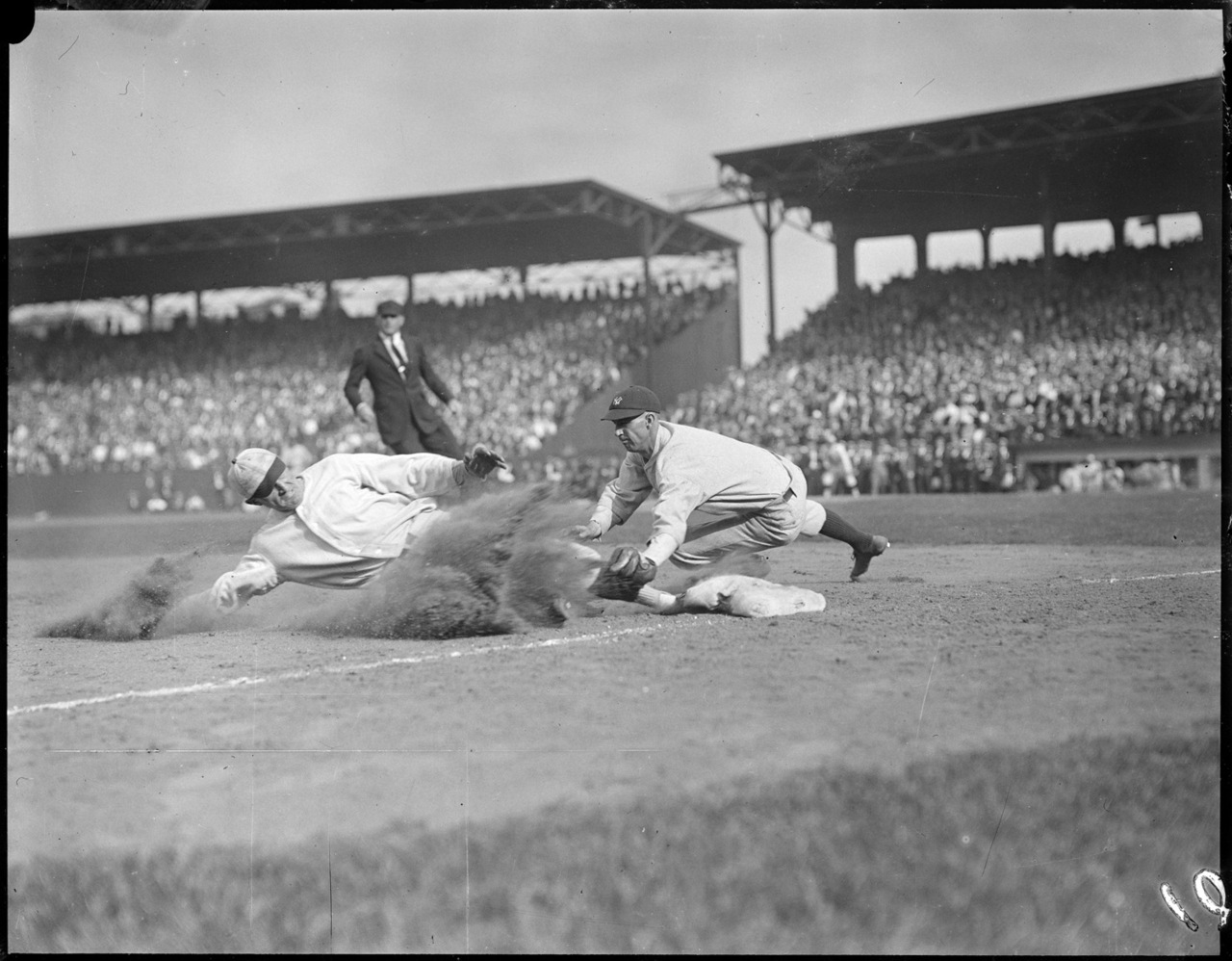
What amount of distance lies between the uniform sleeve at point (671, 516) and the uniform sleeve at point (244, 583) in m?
1.76

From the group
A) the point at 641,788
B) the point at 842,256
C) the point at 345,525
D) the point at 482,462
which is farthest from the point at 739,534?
the point at 842,256

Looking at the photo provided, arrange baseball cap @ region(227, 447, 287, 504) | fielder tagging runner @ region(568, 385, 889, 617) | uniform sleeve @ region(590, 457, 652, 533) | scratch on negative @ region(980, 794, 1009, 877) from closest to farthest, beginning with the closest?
scratch on negative @ region(980, 794, 1009, 877) < baseball cap @ region(227, 447, 287, 504) < fielder tagging runner @ region(568, 385, 889, 617) < uniform sleeve @ region(590, 457, 652, 533)

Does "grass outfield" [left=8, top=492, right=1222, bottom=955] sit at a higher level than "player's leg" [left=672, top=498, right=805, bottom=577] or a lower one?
lower

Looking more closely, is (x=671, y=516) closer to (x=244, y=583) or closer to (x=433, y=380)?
(x=244, y=583)

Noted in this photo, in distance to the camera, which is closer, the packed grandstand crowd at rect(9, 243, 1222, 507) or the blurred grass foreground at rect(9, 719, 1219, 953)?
the blurred grass foreground at rect(9, 719, 1219, 953)

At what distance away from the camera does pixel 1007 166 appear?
7273 mm

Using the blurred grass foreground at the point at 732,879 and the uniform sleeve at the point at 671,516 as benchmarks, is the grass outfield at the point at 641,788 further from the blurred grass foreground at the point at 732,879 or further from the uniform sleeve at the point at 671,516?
the uniform sleeve at the point at 671,516

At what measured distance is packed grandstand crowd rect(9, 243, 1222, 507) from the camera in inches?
431

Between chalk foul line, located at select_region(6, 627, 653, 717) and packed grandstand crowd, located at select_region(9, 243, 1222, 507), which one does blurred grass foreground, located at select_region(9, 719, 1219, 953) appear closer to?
chalk foul line, located at select_region(6, 627, 653, 717)

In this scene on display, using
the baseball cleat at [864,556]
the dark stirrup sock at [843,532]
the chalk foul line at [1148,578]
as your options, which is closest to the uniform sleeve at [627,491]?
the dark stirrup sock at [843,532]

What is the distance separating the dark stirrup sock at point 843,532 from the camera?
18.9 ft

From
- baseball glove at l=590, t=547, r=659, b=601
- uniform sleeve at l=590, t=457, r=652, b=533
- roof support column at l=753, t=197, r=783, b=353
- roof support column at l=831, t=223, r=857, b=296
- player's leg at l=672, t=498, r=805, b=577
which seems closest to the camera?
baseball glove at l=590, t=547, r=659, b=601

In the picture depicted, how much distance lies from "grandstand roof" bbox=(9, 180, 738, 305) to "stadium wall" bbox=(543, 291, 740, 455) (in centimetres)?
78

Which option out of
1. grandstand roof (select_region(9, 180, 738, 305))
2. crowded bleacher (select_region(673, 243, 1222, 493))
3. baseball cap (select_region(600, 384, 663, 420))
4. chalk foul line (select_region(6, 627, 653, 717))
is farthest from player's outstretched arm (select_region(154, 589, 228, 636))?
crowded bleacher (select_region(673, 243, 1222, 493))
